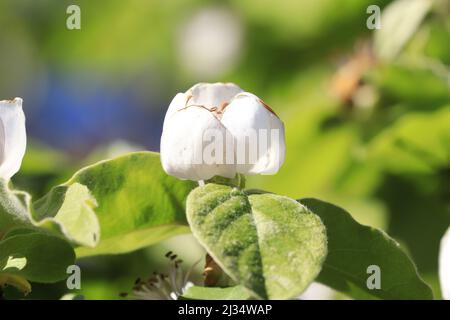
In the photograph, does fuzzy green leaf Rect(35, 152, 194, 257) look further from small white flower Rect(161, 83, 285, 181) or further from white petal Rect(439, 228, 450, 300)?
white petal Rect(439, 228, 450, 300)

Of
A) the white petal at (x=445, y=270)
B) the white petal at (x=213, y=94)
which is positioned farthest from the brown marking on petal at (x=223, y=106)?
the white petal at (x=445, y=270)

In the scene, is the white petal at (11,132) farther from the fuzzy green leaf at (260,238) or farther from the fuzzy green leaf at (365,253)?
the fuzzy green leaf at (365,253)

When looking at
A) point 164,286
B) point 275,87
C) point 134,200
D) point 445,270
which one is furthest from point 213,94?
point 275,87

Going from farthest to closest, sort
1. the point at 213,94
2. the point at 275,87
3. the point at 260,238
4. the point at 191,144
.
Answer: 1. the point at 275,87
2. the point at 213,94
3. the point at 191,144
4. the point at 260,238

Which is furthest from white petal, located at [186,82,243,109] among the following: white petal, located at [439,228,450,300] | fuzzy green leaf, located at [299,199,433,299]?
white petal, located at [439,228,450,300]

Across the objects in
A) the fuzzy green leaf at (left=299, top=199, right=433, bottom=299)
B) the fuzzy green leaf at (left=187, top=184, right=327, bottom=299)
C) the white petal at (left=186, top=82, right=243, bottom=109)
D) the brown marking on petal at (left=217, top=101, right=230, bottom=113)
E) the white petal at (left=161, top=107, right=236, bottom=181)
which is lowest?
the fuzzy green leaf at (left=299, top=199, right=433, bottom=299)

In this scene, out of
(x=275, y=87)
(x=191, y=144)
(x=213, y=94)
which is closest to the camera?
(x=191, y=144)

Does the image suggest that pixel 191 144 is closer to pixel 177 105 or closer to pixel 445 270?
pixel 177 105
